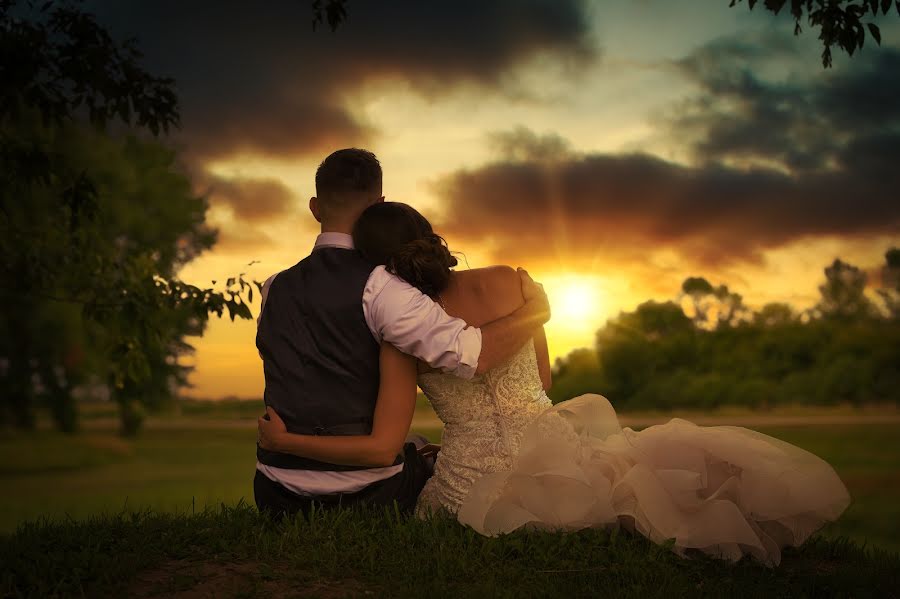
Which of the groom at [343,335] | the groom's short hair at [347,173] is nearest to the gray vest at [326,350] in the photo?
the groom at [343,335]

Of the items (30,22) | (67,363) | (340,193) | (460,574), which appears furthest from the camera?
(67,363)

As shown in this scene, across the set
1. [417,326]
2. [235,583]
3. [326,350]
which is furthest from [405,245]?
[235,583]

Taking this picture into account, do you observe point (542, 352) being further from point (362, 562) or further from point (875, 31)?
point (875, 31)

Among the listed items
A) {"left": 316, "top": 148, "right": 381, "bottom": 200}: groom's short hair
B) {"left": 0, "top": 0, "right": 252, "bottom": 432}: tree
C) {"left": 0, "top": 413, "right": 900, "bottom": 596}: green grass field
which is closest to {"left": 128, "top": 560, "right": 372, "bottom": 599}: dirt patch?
{"left": 0, "top": 413, "right": 900, "bottom": 596}: green grass field

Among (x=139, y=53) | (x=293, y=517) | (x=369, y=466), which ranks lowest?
(x=293, y=517)

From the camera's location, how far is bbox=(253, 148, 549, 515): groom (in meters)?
4.00

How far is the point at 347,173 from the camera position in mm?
4363

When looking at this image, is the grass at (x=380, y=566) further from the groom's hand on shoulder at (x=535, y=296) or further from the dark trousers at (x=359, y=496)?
the groom's hand on shoulder at (x=535, y=296)

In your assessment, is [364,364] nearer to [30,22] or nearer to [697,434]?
[697,434]

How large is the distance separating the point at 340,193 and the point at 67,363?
22.8 meters

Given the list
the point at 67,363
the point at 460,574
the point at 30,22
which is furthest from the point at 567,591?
the point at 67,363

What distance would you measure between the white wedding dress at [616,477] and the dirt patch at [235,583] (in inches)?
34.5

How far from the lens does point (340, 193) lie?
4387 millimetres

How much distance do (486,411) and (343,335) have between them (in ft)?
3.20
